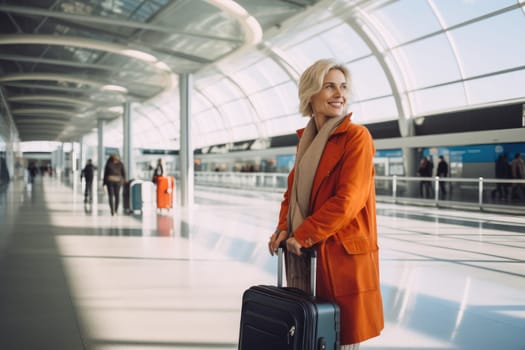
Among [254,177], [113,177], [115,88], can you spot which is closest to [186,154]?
[113,177]

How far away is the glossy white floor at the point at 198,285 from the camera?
13.1 feet

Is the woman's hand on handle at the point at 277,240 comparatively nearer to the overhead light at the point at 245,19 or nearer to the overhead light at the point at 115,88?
the overhead light at the point at 245,19

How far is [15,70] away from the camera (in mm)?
23000

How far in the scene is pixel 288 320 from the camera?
6.54 ft

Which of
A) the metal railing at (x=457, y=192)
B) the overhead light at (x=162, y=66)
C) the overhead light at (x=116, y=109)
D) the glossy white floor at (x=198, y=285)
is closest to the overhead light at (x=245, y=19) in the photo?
the overhead light at (x=162, y=66)

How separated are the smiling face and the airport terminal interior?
0.26 feet

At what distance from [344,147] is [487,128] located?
19359 millimetres

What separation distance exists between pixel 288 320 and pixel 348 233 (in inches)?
18.3

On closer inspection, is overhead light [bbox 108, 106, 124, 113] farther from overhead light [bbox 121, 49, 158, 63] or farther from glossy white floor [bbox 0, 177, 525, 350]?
glossy white floor [bbox 0, 177, 525, 350]

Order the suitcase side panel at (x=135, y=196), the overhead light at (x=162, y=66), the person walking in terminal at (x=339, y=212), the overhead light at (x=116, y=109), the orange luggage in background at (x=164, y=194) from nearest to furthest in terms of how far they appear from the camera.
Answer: the person walking in terminal at (x=339, y=212)
the suitcase side panel at (x=135, y=196)
the orange luggage in background at (x=164, y=194)
the overhead light at (x=162, y=66)
the overhead light at (x=116, y=109)

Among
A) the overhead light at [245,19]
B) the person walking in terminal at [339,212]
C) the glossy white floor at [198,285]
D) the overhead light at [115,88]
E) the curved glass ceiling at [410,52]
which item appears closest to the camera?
the person walking in terminal at [339,212]

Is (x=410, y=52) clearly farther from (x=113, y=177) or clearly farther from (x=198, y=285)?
(x=198, y=285)

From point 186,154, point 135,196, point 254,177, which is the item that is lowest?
point 135,196

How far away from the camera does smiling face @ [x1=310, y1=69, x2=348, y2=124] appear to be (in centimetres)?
225
